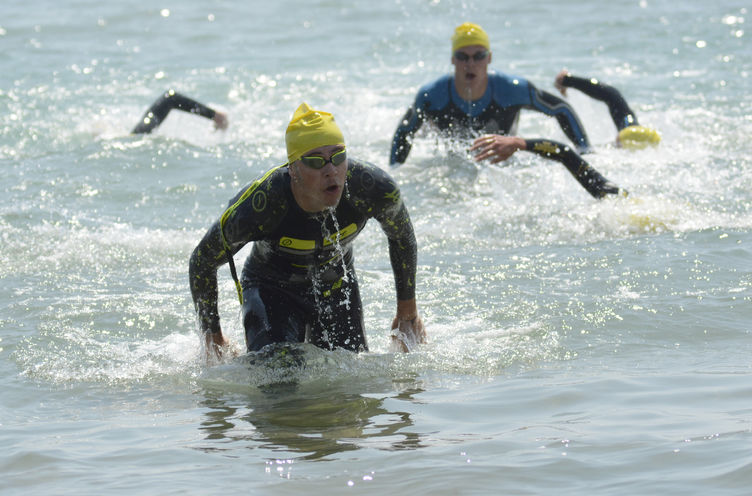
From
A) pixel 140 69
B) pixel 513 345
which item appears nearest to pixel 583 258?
pixel 513 345

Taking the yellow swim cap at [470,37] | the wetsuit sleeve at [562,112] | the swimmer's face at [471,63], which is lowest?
the wetsuit sleeve at [562,112]

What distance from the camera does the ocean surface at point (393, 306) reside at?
438 centimetres

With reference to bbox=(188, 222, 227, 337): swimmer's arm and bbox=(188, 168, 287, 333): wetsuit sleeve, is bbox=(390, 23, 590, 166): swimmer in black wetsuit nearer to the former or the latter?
bbox=(188, 222, 227, 337): swimmer's arm

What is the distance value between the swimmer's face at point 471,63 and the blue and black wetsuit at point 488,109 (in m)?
0.19

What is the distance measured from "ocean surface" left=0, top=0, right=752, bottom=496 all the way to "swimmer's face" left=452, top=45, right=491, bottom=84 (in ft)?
2.75

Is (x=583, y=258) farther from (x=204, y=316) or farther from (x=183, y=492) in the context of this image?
(x=183, y=492)

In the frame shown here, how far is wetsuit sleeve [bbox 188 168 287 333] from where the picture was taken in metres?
5.23

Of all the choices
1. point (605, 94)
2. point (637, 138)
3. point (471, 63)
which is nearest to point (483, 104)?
point (471, 63)

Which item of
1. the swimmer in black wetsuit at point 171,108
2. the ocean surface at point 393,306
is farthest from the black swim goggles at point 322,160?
the swimmer in black wetsuit at point 171,108

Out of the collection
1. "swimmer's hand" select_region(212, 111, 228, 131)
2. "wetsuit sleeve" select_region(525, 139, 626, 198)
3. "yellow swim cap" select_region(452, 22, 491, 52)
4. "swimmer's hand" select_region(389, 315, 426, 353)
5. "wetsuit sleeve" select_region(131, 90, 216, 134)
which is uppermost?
"yellow swim cap" select_region(452, 22, 491, 52)

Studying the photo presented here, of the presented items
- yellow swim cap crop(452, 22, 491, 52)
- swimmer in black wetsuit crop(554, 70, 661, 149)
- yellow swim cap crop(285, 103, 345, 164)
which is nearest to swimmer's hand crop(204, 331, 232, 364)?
yellow swim cap crop(285, 103, 345, 164)

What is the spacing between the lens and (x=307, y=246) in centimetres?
555

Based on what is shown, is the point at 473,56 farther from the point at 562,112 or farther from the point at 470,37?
the point at 562,112

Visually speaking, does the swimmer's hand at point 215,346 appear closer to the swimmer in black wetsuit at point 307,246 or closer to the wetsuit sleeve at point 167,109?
the swimmer in black wetsuit at point 307,246
